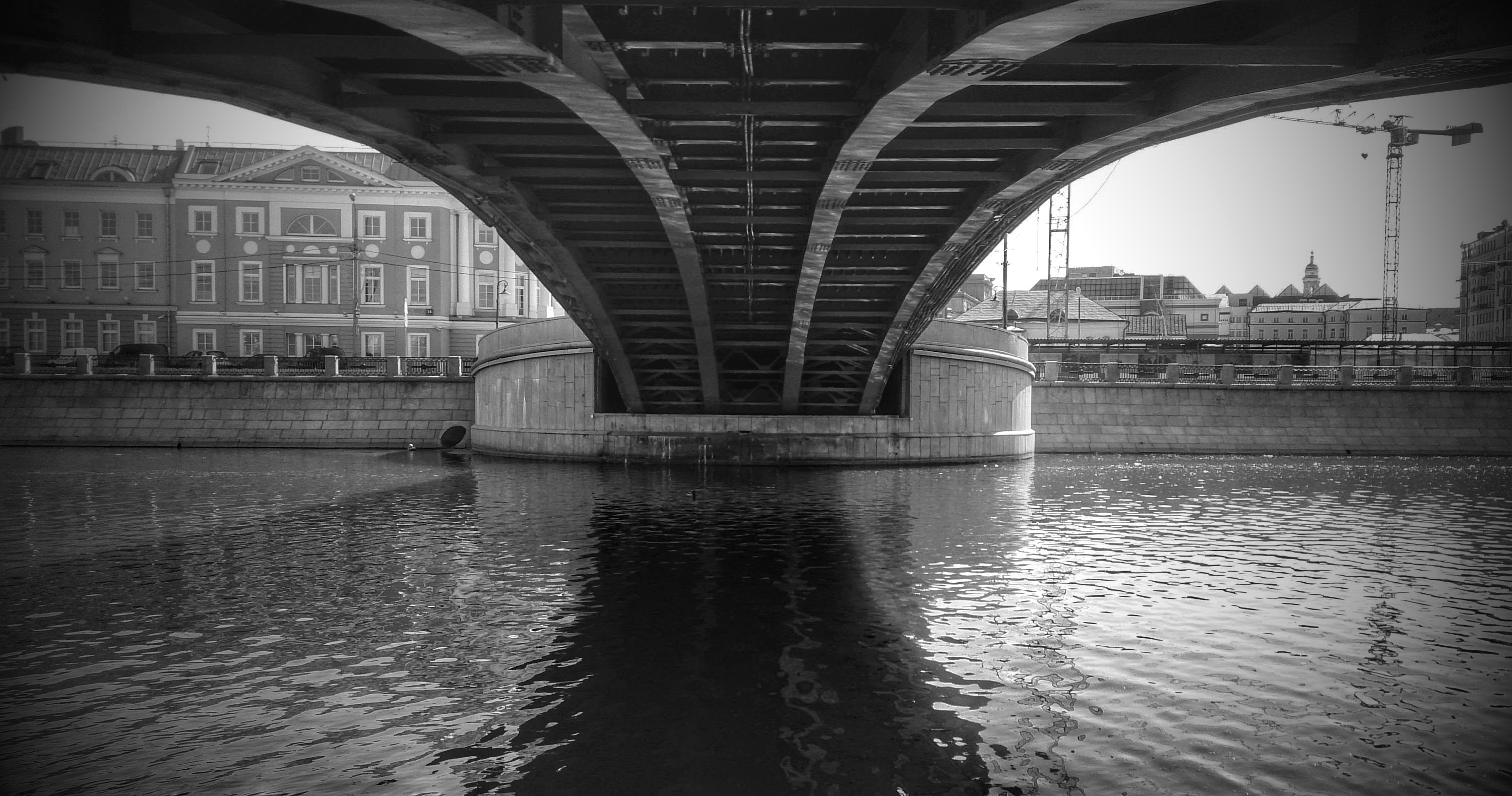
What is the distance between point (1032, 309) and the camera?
77.8 metres

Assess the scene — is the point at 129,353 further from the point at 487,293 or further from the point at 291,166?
the point at 487,293

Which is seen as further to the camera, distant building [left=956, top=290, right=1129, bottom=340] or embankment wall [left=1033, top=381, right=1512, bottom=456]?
distant building [left=956, top=290, right=1129, bottom=340]

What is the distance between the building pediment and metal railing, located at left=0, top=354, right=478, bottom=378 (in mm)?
12404

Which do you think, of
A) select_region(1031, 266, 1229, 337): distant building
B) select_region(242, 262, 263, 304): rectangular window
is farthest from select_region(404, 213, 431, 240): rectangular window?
select_region(1031, 266, 1229, 337): distant building

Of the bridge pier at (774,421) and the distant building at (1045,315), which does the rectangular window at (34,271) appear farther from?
the distant building at (1045,315)

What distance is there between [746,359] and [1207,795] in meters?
26.2

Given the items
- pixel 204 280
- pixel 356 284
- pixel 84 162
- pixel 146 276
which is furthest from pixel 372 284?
pixel 84 162

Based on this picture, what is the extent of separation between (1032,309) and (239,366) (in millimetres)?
55986

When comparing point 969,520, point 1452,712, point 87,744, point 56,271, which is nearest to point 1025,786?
point 1452,712

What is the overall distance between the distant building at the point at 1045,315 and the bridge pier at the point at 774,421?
3964cm

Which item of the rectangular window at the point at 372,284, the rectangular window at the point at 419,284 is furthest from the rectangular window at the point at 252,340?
the rectangular window at the point at 419,284

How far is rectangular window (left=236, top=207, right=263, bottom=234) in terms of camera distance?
5119 centimetres

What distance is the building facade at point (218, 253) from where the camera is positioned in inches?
2003

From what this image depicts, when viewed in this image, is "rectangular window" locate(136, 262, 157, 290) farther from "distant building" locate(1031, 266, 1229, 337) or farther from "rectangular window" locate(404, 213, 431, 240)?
"distant building" locate(1031, 266, 1229, 337)
